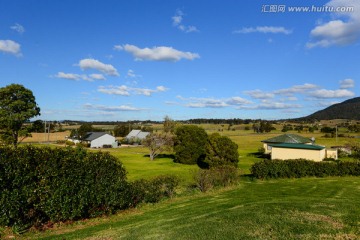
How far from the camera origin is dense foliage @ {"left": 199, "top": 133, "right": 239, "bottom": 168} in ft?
140

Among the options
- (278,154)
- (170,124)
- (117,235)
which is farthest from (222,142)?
(117,235)

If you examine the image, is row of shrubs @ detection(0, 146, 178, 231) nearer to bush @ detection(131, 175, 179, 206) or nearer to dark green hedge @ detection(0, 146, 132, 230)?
dark green hedge @ detection(0, 146, 132, 230)

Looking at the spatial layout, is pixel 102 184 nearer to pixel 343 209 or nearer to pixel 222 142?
pixel 343 209

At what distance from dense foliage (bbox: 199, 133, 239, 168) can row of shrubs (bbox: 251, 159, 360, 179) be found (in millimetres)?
12348

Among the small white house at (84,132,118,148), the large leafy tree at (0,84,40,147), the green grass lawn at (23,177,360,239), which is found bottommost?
the small white house at (84,132,118,148)

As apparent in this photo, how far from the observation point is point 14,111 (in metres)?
50.6

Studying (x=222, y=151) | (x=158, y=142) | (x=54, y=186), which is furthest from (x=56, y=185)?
(x=158, y=142)

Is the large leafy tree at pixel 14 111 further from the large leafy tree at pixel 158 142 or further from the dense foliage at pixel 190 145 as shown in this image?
the dense foliage at pixel 190 145

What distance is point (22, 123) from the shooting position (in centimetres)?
5131

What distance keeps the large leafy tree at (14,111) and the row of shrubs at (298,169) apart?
125ft

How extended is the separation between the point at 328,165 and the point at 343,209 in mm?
20401

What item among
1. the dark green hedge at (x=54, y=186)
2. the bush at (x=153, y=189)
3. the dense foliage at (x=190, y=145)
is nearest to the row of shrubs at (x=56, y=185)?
the dark green hedge at (x=54, y=186)

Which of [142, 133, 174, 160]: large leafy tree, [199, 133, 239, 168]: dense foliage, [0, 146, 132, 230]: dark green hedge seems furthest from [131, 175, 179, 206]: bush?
[142, 133, 174, 160]: large leafy tree

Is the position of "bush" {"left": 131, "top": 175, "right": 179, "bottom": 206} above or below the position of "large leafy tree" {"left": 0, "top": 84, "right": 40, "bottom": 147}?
below
